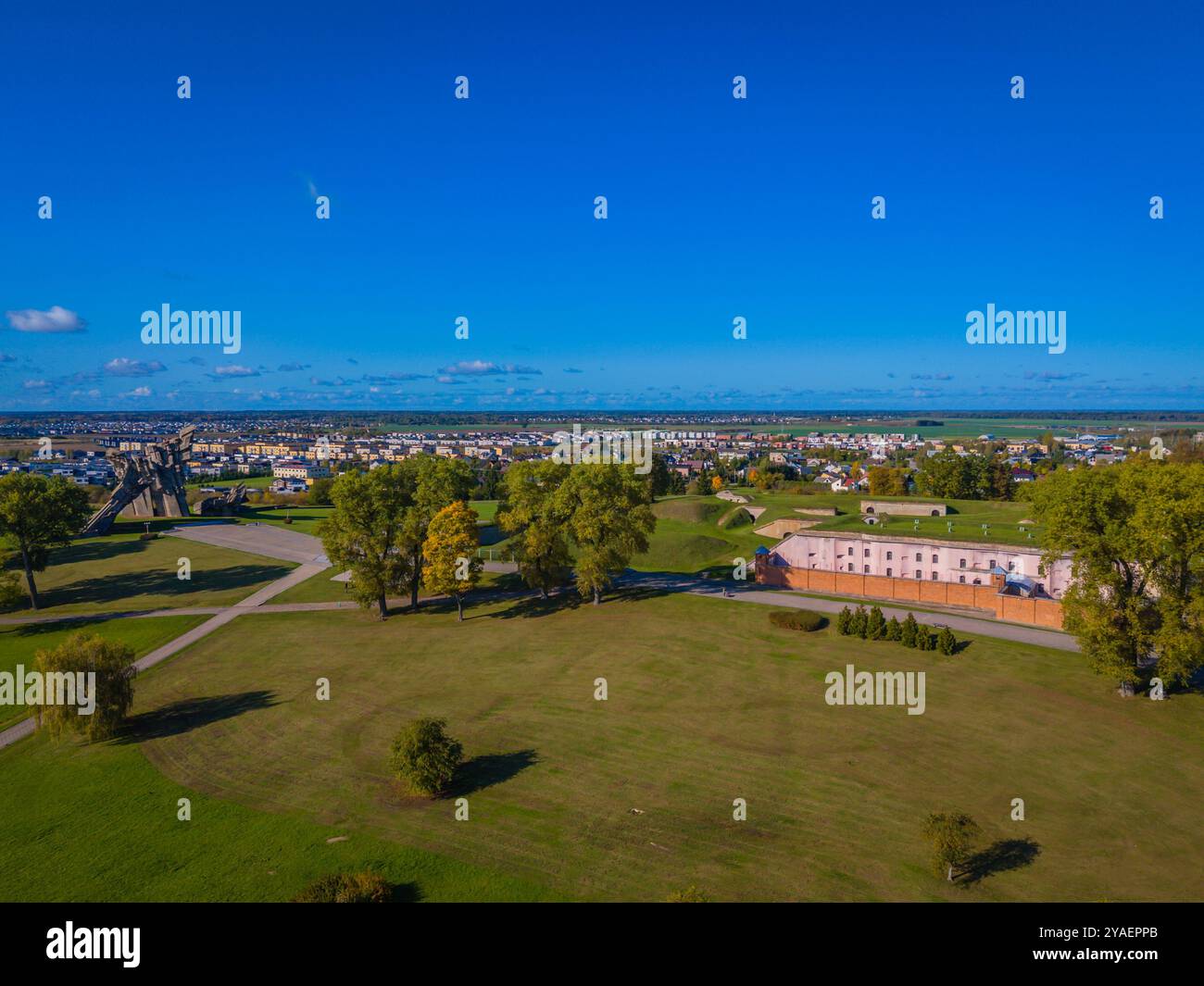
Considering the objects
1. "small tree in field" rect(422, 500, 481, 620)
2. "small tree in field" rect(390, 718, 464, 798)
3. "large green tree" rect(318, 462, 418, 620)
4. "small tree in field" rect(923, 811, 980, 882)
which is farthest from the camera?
"large green tree" rect(318, 462, 418, 620)

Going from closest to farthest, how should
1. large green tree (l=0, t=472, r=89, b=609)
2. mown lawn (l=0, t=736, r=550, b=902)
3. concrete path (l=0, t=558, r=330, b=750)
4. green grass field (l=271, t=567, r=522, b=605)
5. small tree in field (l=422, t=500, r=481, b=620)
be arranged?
mown lawn (l=0, t=736, r=550, b=902) → concrete path (l=0, t=558, r=330, b=750) → small tree in field (l=422, t=500, r=481, b=620) → large green tree (l=0, t=472, r=89, b=609) → green grass field (l=271, t=567, r=522, b=605)

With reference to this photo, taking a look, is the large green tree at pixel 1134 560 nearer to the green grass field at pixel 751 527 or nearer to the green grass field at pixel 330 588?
the green grass field at pixel 751 527

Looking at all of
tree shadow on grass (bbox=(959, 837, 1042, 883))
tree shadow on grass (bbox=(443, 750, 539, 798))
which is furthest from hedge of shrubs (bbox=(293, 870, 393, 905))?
tree shadow on grass (bbox=(959, 837, 1042, 883))

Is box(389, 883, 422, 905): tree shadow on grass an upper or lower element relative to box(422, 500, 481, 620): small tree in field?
lower

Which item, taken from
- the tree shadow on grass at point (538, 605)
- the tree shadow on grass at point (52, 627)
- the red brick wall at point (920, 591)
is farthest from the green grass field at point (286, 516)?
the red brick wall at point (920, 591)

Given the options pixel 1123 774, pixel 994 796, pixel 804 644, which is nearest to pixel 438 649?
pixel 804 644

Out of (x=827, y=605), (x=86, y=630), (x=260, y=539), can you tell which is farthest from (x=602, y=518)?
(x=260, y=539)

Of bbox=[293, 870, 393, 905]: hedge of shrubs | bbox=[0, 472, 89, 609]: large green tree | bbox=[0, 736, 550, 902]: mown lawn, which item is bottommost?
bbox=[0, 736, 550, 902]: mown lawn

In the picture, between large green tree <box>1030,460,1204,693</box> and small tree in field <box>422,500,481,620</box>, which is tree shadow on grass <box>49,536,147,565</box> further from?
large green tree <box>1030,460,1204,693</box>
